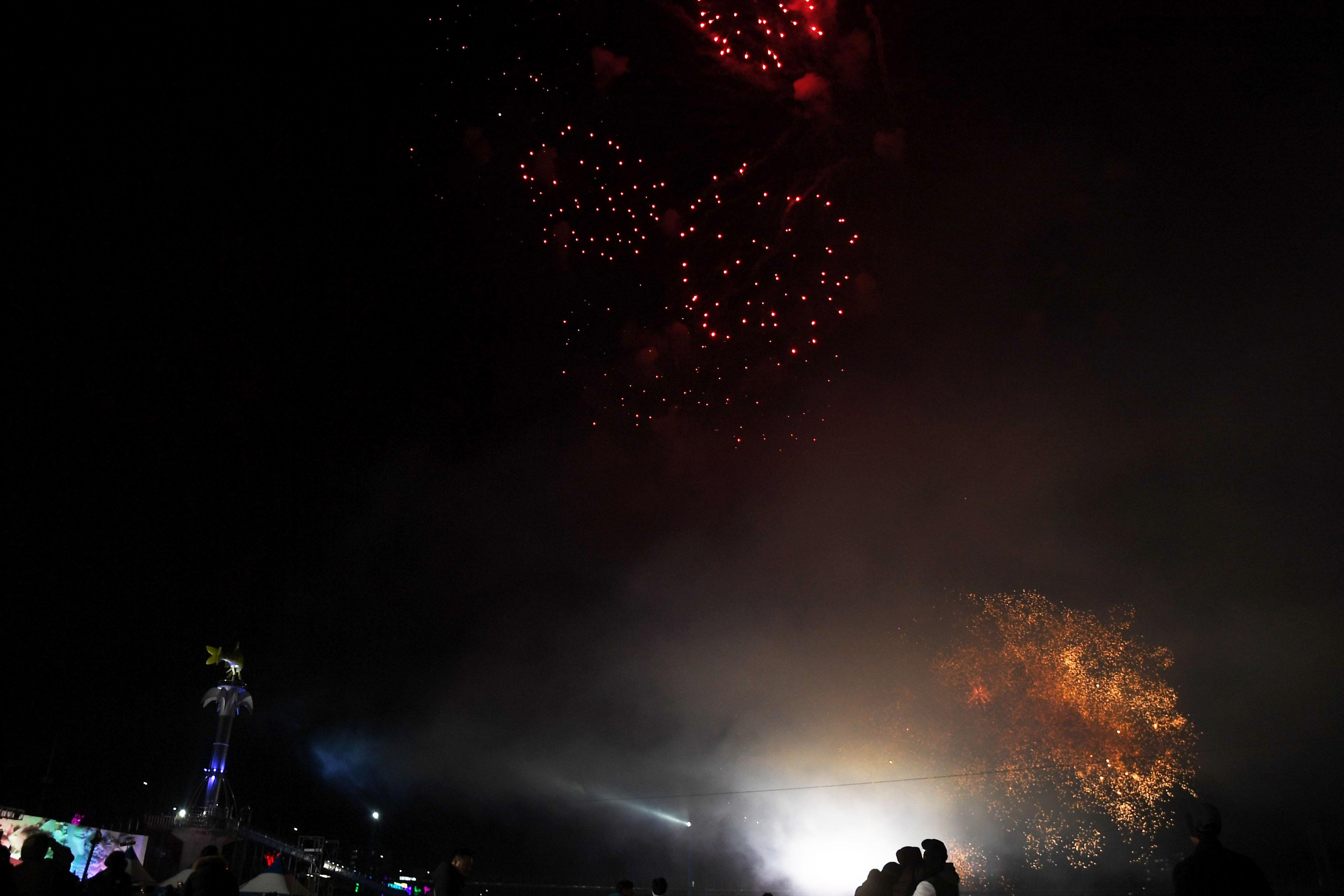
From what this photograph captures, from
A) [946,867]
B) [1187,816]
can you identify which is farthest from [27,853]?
[1187,816]

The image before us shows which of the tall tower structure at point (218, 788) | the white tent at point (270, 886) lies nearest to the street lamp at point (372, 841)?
the tall tower structure at point (218, 788)

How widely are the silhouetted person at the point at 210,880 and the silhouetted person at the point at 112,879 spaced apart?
8.39ft

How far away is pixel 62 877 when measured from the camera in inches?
230

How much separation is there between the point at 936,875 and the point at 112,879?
7.59 m

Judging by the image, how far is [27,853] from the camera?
19.5 feet

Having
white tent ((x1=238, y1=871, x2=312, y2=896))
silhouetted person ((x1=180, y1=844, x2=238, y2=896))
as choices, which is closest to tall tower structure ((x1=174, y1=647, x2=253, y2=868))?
white tent ((x1=238, y1=871, x2=312, y2=896))

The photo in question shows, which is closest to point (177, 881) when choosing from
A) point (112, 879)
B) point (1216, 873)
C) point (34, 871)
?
point (112, 879)

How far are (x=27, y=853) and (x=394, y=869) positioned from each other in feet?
152

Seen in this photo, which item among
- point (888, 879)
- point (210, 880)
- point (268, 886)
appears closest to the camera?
point (210, 880)

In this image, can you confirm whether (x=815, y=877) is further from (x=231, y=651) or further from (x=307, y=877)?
(x=231, y=651)

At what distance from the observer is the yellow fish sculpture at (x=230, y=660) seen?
2997cm

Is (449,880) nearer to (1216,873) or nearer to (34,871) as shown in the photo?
(34,871)

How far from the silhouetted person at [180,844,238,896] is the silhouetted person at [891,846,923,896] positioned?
14.4 feet

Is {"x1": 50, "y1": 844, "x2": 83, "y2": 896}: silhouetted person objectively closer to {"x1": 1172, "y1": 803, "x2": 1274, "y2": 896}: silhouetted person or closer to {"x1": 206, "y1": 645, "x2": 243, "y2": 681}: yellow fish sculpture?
{"x1": 1172, "y1": 803, "x2": 1274, "y2": 896}: silhouetted person
